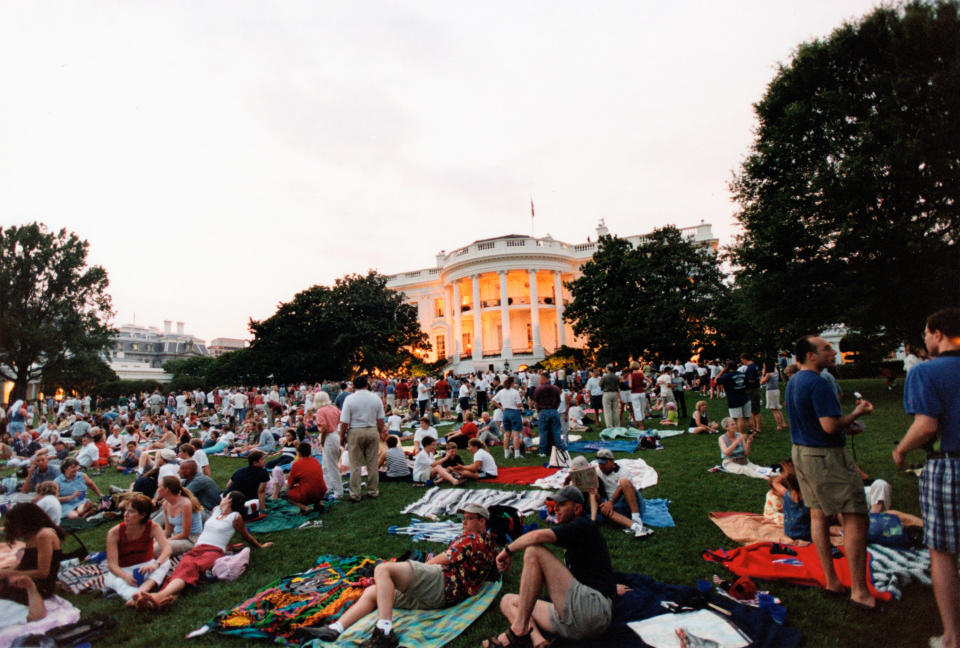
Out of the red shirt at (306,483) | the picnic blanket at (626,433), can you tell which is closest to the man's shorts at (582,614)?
the red shirt at (306,483)

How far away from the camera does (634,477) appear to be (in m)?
7.81

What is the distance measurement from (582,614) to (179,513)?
4.81 m

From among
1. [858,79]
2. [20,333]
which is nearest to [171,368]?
[20,333]

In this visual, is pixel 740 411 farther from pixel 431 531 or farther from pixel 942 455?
pixel 942 455

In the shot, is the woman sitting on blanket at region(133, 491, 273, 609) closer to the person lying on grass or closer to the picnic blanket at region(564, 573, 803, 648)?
the person lying on grass

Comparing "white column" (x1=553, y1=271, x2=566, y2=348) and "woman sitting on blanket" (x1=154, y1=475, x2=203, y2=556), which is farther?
"white column" (x1=553, y1=271, x2=566, y2=348)

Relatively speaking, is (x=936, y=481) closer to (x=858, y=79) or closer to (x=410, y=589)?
(x=410, y=589)

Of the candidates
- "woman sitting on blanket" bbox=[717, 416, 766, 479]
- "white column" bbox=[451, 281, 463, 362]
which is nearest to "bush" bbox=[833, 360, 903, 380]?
"woman sitting on blanket" bbox=[717, 416, 766, 479]

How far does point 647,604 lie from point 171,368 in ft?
260

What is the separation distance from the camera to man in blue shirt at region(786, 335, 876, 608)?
3.46m

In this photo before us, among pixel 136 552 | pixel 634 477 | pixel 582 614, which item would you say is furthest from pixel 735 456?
pixel 136 552

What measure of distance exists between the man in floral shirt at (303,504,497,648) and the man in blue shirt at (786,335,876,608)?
262 cm

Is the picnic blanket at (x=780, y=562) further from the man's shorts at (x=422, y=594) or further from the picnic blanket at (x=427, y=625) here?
the man's shorts at (x=422, y=594)

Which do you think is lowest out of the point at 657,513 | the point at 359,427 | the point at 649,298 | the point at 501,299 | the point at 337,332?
the point at 657,513
